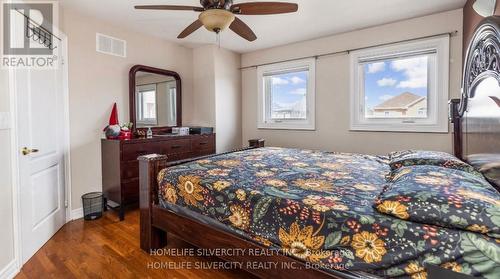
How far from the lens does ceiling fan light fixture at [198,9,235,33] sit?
1934mm

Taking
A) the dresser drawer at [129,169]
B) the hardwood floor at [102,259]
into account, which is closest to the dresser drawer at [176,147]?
the dresser drawer at [129,169]

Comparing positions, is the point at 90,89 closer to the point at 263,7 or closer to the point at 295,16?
the point at 263,7

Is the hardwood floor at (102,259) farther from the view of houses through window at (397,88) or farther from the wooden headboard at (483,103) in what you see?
the view of houses through window at (397,88)

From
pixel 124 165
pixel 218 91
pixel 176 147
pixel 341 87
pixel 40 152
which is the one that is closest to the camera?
pixel 40 152

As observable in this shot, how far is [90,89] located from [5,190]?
159 centimetres

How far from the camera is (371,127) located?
11.3 ft

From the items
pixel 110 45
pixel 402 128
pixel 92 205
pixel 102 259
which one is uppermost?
pixel 110 45

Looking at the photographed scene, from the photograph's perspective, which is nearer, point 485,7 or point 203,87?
point 485,7

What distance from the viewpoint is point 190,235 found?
1.85 metres

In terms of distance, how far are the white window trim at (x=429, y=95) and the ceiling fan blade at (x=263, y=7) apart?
1.83 meters

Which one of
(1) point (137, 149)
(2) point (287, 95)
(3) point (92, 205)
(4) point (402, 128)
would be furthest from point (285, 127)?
(3) point (92, 205)

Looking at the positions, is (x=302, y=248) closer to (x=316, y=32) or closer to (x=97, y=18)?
(x=316, y=32)

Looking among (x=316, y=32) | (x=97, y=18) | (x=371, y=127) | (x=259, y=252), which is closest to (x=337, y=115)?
(x=371, y=127)

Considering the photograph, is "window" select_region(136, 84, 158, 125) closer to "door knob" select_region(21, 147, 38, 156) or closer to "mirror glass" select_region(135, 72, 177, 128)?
"mirror glass" select_region(135, 72, 177, 128)
